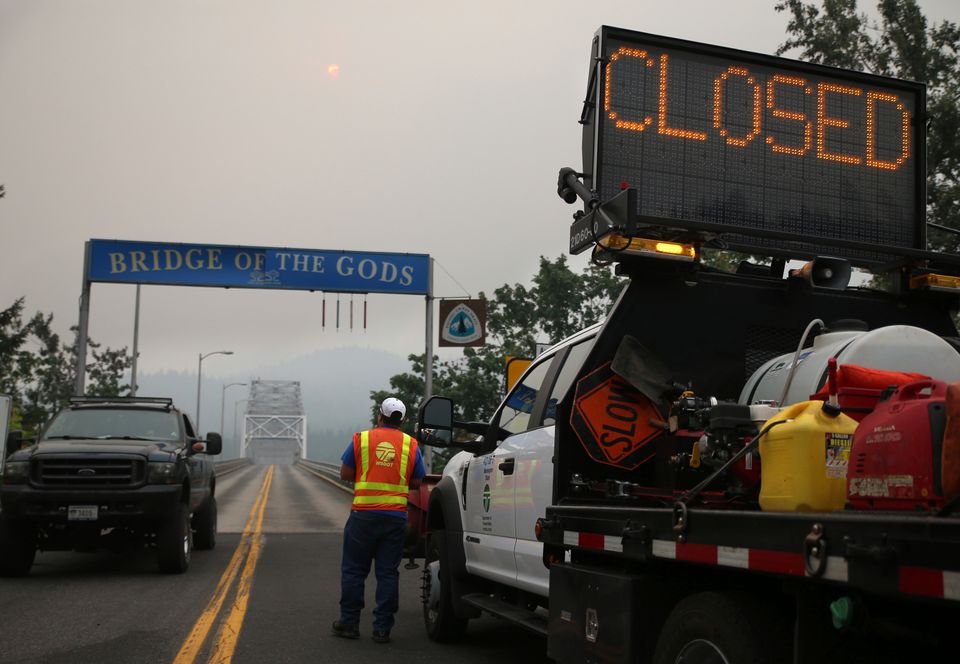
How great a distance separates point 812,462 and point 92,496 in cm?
1000

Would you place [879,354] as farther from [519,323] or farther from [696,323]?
[519,323]

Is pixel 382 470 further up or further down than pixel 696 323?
further down

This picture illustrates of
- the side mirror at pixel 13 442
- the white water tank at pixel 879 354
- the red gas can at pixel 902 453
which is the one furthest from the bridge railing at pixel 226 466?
the red gas can at pixel 902 453

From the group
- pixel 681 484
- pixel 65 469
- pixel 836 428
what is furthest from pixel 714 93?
pixel 65 469

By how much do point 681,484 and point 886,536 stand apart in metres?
2.53

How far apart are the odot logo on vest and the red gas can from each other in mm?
5351

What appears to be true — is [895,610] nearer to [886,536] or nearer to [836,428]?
[886,536]

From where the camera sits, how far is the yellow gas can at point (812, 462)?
3.61 m

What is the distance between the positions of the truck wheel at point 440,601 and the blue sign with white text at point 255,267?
18.7 meters

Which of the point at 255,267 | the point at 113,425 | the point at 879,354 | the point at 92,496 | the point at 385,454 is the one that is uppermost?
the point at 255,267

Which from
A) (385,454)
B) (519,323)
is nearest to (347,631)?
(385,454)

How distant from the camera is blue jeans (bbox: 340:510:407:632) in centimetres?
818

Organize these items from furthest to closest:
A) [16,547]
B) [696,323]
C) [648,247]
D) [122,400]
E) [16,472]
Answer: [122,400] < [16,472] < [16,547] < [696,323] < [648,247]

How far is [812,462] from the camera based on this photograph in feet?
11.9
